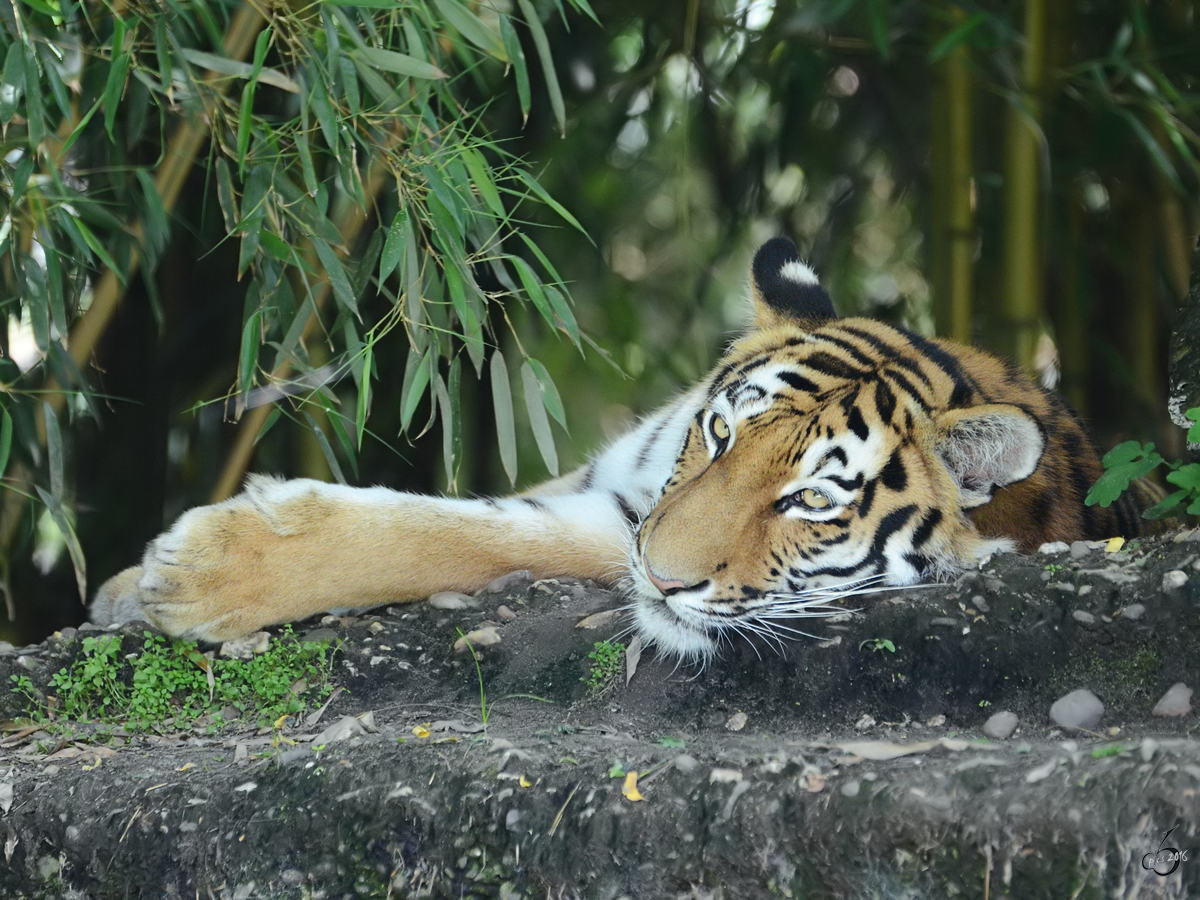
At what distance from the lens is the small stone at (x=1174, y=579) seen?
2.09m

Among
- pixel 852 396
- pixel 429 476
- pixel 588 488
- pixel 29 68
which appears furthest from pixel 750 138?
pixel 29 68

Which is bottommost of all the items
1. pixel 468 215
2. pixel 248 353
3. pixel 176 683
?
pixel 176 683

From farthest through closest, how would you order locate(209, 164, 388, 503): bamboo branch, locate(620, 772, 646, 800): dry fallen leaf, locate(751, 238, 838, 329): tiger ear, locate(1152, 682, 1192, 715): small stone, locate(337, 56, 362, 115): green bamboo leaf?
locate(209, 164, 388, 503): bamboo branch < locate(751, 238, 838, 329): tiger ear < locate(337, 56, 362, 115): green bamboo leaf < locate(1152, 682, 1192, 715): small stone < locate(620, 772, 646, 800): dry fallen leaf

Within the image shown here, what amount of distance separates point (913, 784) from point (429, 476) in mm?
3256

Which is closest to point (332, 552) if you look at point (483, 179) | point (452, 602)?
point (452, 602)

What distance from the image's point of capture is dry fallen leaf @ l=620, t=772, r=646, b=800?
1831mm

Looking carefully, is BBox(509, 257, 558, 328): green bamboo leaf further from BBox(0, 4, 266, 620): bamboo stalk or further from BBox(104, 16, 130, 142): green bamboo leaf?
BBox(0, 4, 266, 620): bamboo stalk

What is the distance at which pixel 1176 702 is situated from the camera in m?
2.02

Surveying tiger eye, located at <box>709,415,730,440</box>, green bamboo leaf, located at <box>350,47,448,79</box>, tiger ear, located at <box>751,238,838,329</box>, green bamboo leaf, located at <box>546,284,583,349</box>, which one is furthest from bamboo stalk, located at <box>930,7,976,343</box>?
green bamboo leaf, located at <box>350,47,448,79</box>

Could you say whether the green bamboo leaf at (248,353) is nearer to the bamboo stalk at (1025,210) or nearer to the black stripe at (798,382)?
the black stripe at (798,382)

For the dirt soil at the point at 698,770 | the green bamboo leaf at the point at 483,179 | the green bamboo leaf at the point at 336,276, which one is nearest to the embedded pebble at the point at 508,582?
the dirt soil at the point at 698,770

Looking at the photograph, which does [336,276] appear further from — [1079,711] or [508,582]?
[1079,711]

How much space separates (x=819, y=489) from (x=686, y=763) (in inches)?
31.2

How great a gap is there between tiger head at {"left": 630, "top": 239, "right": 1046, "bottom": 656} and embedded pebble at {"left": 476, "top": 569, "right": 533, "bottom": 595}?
44cm
